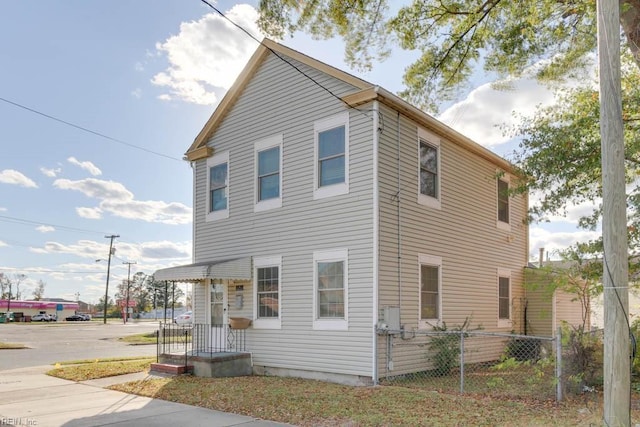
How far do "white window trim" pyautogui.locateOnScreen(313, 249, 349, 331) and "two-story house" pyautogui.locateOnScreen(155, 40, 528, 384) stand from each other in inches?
1.4

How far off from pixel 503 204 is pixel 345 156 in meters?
7.32

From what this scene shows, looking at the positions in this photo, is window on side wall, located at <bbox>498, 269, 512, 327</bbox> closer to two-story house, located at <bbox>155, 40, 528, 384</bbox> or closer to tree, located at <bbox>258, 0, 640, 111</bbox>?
two-story house, located at <bbox>155, 40, 528, 384</bbox>

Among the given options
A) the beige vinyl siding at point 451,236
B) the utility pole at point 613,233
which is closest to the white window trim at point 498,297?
the beige vinyl siding at point 451,236

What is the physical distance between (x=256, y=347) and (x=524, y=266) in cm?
977

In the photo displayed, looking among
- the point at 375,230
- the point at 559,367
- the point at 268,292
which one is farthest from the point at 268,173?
the point at 559,367

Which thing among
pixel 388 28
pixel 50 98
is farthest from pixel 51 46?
pixel 388 28

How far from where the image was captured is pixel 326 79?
1197 centimetres

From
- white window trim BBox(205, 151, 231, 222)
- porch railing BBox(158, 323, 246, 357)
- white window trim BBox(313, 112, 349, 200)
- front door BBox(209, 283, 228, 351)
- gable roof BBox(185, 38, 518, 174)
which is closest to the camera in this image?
gable roof BBox(185, 38, 518, 174)

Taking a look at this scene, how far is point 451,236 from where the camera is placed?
13.2 metres

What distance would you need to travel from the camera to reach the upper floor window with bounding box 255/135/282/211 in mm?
12953

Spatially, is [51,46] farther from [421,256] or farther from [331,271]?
[421,256]

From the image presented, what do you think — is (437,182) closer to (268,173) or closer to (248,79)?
(268,173)

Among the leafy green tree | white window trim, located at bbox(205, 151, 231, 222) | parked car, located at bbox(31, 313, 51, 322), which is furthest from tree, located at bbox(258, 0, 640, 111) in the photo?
parked car, located at bbox(31, 313, 51, 322)

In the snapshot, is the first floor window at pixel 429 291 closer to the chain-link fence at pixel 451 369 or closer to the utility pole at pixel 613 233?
the chain-link fence at pixel 451 369
